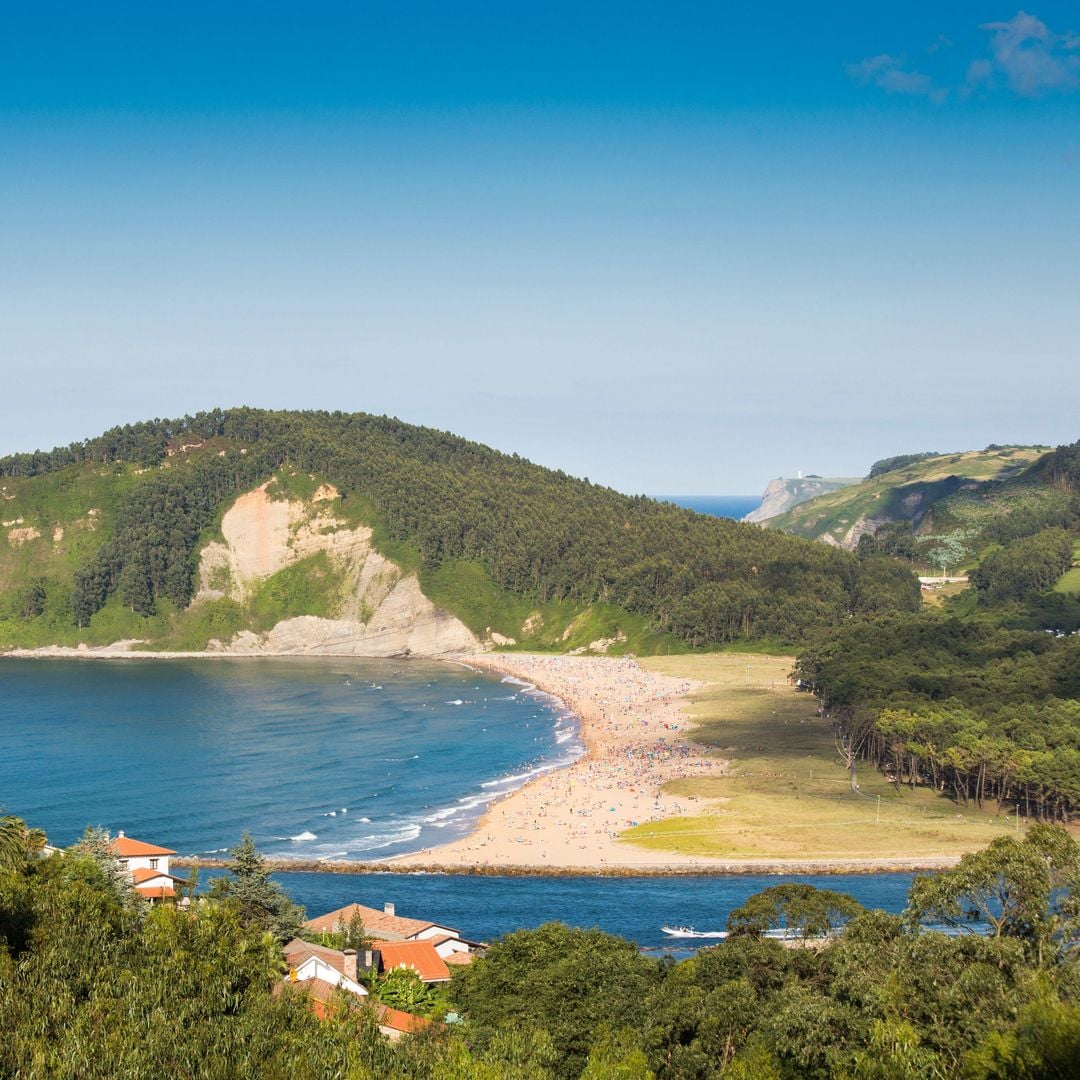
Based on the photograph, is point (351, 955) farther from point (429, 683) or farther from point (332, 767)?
point (429, 683)

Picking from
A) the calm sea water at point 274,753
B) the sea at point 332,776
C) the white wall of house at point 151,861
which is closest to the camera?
the white wall of house at point 151,861

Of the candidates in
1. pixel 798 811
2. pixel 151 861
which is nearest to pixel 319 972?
pixel 151 861

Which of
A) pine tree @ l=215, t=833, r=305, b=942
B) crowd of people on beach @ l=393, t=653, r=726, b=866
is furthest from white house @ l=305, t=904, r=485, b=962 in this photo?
crowd of people on beach @ l=393, t=653, r=726, b=866

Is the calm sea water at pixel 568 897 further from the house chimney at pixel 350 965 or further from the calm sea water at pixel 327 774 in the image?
the house chimney at pixel 350 965

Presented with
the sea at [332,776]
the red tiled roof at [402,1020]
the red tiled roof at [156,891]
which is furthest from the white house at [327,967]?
the red tiled roof at [156,891]

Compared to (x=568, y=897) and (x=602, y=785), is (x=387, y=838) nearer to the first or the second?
(x=568, y=897)

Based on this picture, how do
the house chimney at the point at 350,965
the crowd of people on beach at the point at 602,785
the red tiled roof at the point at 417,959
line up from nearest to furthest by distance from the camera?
the house chimney at the point at 350,965 → the red tiled roof at the point at 417,959 → the crowd of people on beach at the point at 602,785
